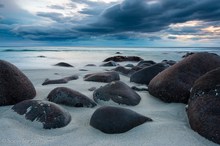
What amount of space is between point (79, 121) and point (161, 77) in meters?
1.55

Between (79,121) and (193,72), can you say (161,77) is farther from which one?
(79,121)

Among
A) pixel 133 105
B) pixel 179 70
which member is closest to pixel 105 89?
pixel 133 105

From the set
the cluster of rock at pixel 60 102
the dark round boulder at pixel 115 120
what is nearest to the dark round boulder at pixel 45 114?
the cluster of rock at pixel 60 102

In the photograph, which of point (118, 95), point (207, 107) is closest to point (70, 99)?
point (118, 95)

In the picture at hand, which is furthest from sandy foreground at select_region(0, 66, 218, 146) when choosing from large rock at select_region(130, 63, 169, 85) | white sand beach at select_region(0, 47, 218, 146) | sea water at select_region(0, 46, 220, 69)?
sea water at select_region(0, 46, 220, 69)

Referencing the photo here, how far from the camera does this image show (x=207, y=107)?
2.42m

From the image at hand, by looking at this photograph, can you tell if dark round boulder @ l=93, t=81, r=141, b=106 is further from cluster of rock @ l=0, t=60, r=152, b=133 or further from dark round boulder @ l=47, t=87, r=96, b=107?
dark round boulder @ l=47, t=87, r=96, b=107

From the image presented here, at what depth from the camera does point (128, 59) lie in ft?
49.1

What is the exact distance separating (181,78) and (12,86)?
2.35 m

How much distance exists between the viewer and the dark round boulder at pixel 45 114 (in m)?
2.58

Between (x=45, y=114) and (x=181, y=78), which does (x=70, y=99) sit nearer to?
(x=45, y=114)

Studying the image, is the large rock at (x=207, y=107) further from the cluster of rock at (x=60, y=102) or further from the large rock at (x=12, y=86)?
the large rock at (x=12, y=86)

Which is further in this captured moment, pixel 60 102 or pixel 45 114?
pixel 60 102

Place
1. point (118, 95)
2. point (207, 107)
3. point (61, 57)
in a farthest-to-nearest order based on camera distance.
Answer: point (61, 57)
point (118, 95)
point (207, 107)
